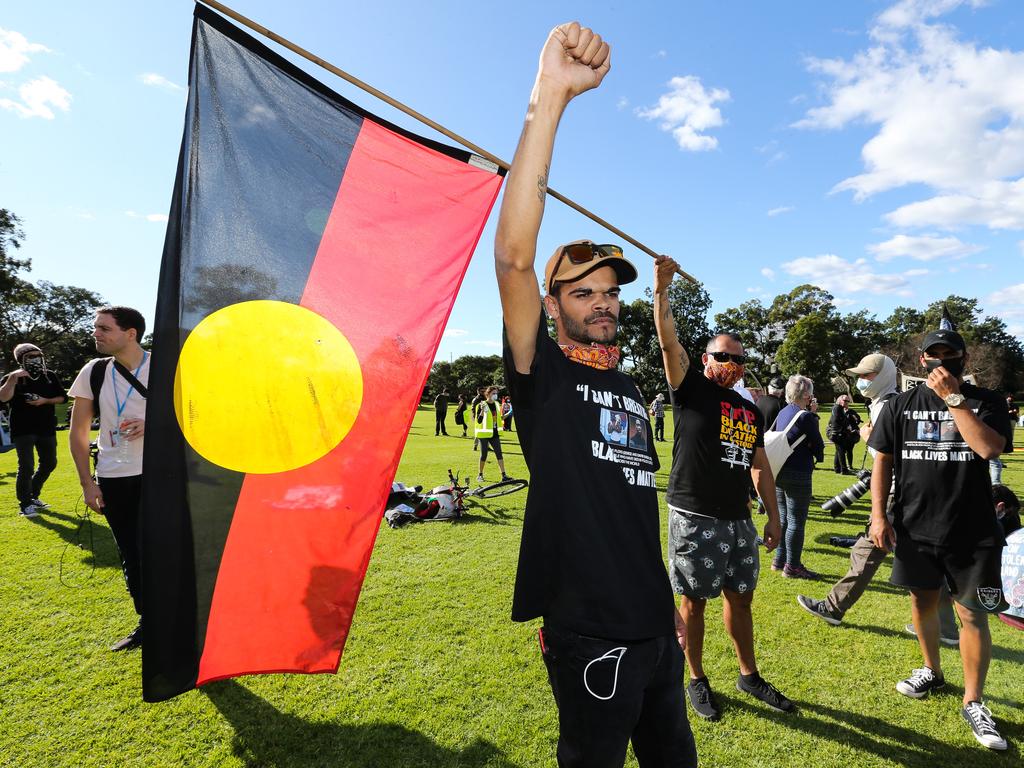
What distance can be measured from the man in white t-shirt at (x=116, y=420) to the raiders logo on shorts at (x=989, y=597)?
19.1 feet

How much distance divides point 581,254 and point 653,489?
982 millimetres

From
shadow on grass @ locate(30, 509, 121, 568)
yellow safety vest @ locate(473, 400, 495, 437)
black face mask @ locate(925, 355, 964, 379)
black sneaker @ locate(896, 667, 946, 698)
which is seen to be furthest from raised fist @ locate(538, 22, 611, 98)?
yellow safety vest @ locate(473, 400, 495, 437)

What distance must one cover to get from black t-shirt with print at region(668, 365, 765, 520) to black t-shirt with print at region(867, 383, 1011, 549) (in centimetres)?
106

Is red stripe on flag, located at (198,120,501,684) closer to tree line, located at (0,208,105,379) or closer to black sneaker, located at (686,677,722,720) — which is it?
black sneaker, located at (686,677,722,720)

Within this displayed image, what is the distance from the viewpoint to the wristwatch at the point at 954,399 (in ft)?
10.1

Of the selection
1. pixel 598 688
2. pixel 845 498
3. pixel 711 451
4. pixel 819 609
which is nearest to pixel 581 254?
pixel 598 688

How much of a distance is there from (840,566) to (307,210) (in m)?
7.20

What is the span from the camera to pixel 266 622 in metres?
2.19

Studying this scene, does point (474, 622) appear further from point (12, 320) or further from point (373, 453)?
point (12, 320)

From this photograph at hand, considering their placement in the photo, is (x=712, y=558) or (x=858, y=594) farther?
(x=858, y=594)

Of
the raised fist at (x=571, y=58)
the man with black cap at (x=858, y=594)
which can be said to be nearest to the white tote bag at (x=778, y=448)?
the man with black cap at (x=858, y=594)

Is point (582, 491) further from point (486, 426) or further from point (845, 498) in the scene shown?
point (486, 426)

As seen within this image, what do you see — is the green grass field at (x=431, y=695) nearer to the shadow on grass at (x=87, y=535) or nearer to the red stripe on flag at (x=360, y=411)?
the shadow on grass at (x=87, y=535)

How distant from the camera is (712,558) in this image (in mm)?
3318
